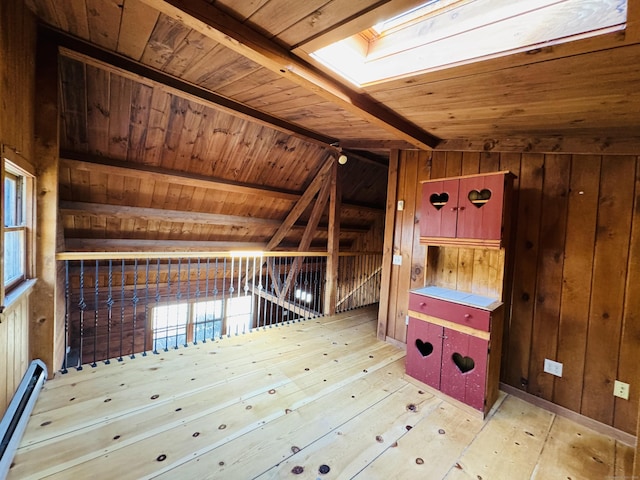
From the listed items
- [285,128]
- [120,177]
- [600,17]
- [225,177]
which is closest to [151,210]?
[120,177]

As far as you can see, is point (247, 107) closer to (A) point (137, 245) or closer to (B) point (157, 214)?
(B) point (157, 214)

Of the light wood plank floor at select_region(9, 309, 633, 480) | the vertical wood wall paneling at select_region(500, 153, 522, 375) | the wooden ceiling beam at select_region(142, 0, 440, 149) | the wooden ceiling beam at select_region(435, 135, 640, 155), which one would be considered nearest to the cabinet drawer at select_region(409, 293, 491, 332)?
the vertical wood wall paneling at select_region(500, 153, 522, 375)

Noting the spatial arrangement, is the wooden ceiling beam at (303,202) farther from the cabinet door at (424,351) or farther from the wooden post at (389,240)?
the cabinet door at (424,351)

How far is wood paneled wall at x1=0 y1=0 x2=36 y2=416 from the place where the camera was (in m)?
1.46

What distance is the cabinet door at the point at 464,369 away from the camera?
211 centimetres

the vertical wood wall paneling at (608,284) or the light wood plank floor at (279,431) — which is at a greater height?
the vertical wood wall paneling at (608,284)

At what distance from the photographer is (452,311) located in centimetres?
228

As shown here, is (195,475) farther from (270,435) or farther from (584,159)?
(584,159)

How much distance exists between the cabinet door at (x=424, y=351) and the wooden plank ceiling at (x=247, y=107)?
172 centimetres

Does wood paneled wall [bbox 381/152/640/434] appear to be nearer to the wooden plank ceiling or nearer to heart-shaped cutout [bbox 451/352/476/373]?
the wooden plank ceiling

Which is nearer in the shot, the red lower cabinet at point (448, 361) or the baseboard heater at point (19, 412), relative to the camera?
the baseboard heater at point (19, 412)

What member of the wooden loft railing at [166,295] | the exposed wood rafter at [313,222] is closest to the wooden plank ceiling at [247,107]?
the exposed wood rafter at [313,222]

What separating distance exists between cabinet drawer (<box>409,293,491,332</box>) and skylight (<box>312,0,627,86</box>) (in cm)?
169

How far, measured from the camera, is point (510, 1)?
128 cm
